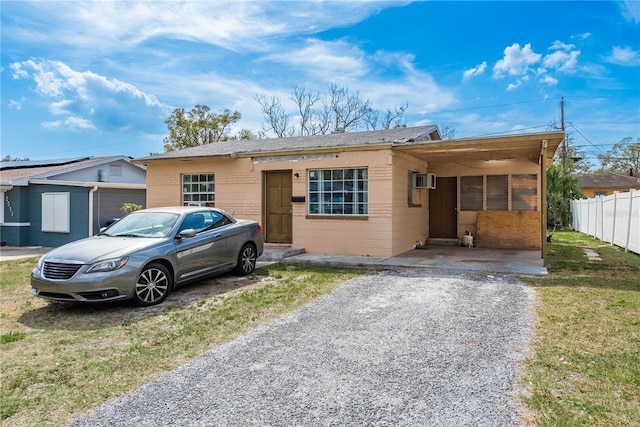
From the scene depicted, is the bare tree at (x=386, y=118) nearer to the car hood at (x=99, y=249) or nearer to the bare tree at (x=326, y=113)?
the bare tree at (x=326, y=113)

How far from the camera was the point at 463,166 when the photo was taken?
12.9 m

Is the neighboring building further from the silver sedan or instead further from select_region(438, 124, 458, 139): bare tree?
the silver sedan

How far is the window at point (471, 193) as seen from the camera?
12.7 m

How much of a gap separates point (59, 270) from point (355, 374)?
13.4ft

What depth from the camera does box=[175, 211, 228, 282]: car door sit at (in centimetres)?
618

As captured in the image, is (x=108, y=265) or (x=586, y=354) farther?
(x=108, y=265)

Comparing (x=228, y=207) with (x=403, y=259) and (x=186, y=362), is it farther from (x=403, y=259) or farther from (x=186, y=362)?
(x=186, y=362)

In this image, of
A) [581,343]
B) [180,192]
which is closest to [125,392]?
[581,343]

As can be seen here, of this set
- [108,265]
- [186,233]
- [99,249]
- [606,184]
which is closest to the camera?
[108,265]

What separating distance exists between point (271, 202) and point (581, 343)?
8.38m

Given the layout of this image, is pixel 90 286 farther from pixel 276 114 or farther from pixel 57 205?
pixel 276 114

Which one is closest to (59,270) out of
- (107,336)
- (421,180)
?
(107,336)

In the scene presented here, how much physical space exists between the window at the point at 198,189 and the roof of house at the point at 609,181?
34491mm

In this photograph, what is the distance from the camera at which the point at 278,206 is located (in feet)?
36.6
